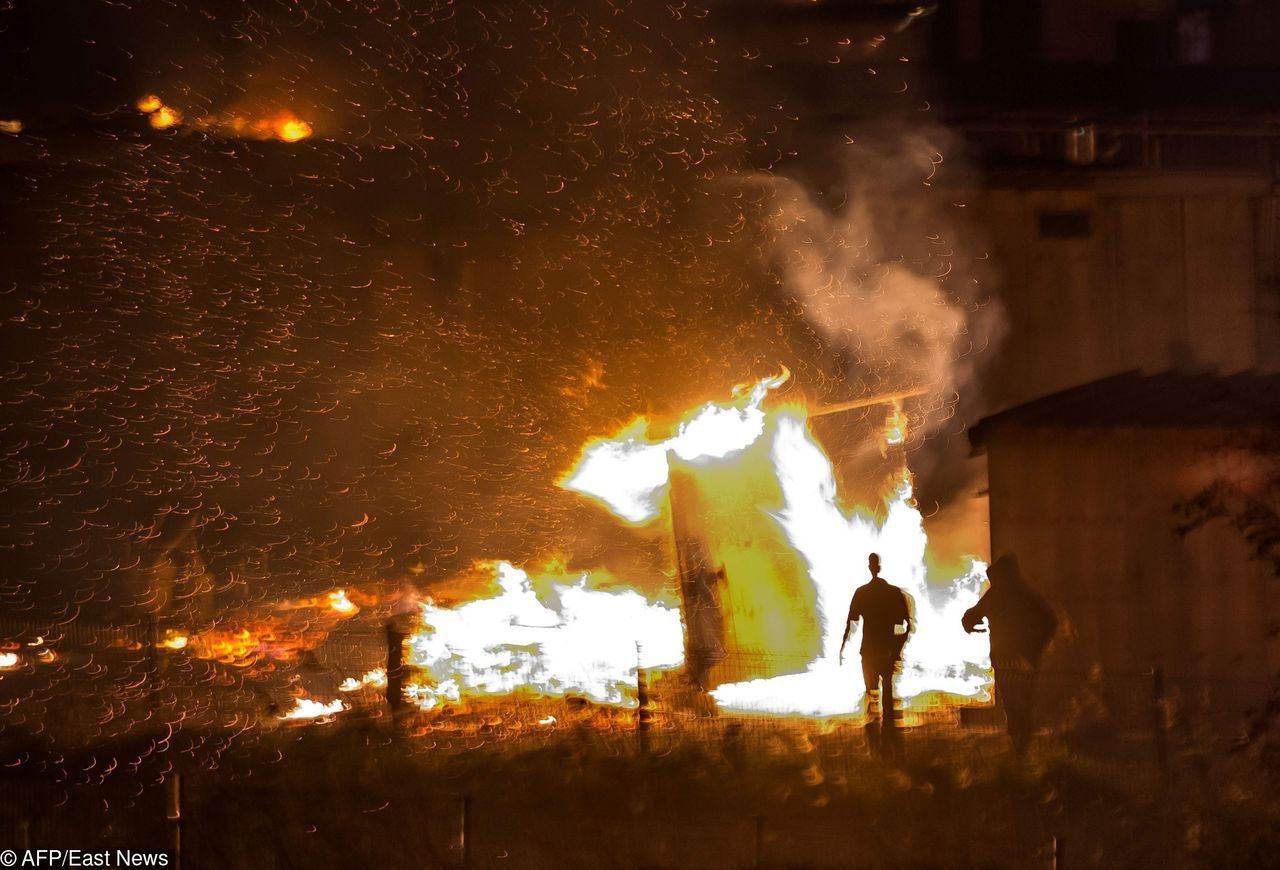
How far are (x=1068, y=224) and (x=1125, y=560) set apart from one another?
12.9 feet

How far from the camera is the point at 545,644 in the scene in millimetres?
10453

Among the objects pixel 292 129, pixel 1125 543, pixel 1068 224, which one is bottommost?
pixel 1125 543

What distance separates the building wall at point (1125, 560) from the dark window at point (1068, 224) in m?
3.01

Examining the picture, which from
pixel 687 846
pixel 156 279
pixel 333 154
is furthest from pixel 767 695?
pixel 156 279

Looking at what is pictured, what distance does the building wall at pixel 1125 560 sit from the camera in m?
9.52

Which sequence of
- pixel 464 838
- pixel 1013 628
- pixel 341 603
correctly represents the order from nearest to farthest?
pixel 464 838 → pixel 1013 628 → pixel 341 603

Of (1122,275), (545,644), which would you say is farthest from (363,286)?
(1122,275)

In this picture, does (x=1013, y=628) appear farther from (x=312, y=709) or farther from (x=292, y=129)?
(x=292, y=129)

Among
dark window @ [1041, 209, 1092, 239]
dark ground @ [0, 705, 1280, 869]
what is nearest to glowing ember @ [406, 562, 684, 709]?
dark ground @ [0, 705, 1280, 869]

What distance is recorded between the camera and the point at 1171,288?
11500mm

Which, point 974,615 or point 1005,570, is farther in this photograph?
point 1005,570

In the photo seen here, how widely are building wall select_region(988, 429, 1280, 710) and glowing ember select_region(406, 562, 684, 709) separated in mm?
3418

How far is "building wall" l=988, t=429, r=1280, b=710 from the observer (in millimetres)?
9516

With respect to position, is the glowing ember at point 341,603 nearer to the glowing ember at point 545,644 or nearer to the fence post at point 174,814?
the glowing ember at point 545,644
